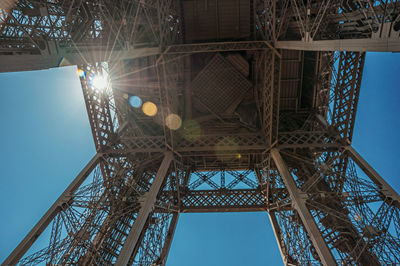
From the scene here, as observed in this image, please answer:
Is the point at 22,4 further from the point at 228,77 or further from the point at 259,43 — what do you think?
the point at 228,77

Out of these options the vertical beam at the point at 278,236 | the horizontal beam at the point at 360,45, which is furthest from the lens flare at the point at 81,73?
the vertical beam at the point at 278,236

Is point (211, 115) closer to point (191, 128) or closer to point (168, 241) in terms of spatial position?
point (191, 128)

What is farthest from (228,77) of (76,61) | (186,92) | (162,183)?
A: (76,61)

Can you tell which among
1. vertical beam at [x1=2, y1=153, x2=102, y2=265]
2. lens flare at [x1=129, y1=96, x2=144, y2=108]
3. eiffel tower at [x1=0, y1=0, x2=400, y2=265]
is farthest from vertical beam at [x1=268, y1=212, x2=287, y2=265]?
lens flare at [x1=129, y1=96, x2=144, y2=108]

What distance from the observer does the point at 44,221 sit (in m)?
7.45

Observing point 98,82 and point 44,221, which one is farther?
point 98,82

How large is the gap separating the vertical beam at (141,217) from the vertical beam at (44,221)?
2.61m

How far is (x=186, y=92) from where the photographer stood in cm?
1402

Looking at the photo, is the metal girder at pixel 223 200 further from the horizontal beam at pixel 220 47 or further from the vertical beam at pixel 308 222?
the horizontal beam at pixel 220 47

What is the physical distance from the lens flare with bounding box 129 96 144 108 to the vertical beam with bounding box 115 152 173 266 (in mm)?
4164

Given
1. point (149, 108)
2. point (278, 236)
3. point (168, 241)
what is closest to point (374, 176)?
point (278, 236)

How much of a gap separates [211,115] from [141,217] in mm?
8130

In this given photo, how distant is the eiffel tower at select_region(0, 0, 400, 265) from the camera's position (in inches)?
253

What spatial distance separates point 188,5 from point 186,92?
4.33m
